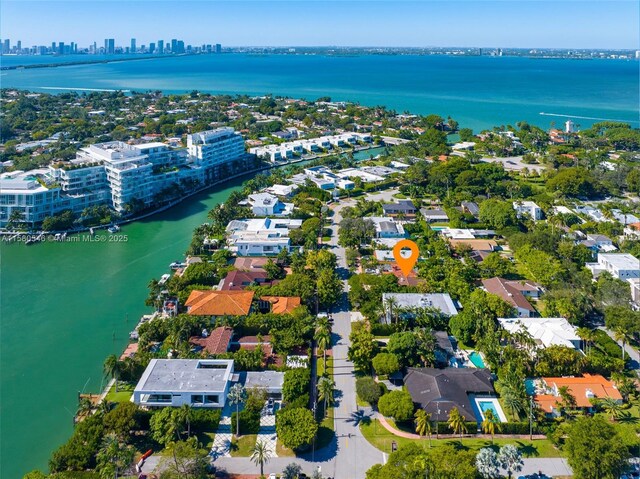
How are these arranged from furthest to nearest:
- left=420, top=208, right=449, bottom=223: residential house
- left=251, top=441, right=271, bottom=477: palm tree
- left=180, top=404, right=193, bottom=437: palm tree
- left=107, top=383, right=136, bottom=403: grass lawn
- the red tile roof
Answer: left=420, top=208, right=449, bottom=223: residential house → the red tile roof → left=107, top=383, right=136, bottom=403: grass lawn → left=180, top=404, right=193, bottom=437: palm tree → left=251, top=441, right=271, bottom=477: palm tree

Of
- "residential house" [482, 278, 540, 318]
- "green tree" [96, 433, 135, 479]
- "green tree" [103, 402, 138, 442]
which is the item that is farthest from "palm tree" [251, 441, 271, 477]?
"residential house" [482, 278, 540, 318]

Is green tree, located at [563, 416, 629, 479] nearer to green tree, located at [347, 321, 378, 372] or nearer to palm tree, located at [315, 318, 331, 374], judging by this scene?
green tree, located at [347, 321, 378, 372]

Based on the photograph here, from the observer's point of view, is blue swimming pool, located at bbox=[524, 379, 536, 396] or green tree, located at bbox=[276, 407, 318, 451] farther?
blue swimming pool, located at bbox=[524, 379, 536, 396]

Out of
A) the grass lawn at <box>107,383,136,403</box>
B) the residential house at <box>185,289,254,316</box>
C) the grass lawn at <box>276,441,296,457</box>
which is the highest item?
the residential house at <box>185,289,254,316</box>

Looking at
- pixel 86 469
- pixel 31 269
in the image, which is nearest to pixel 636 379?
pixel 86 469

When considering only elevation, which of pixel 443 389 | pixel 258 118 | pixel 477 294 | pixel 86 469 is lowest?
pixel 86 469

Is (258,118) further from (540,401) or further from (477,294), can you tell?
(540,401)
